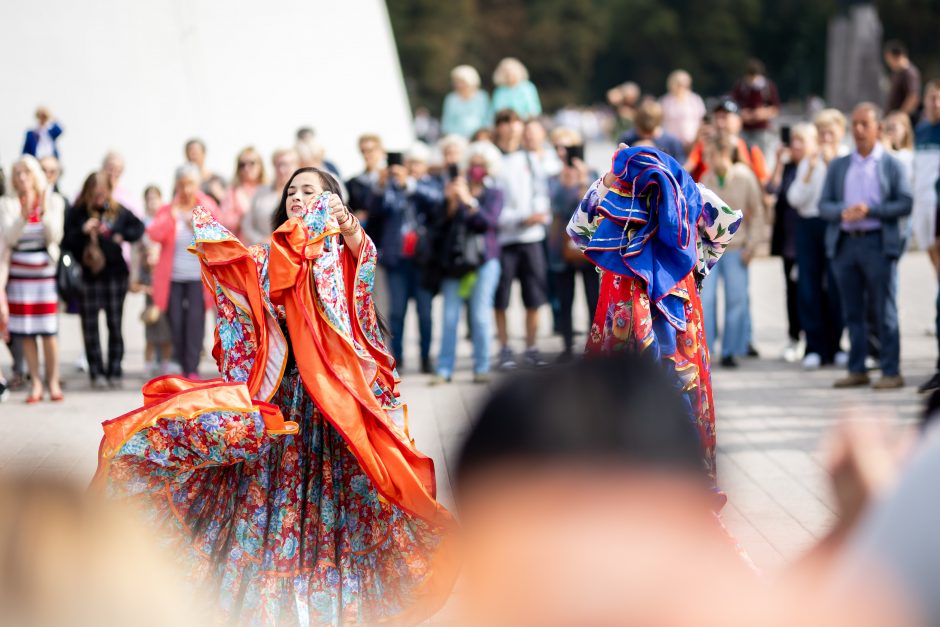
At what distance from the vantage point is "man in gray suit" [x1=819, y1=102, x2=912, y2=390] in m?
9.50

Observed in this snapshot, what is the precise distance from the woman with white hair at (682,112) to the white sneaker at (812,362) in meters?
6.96

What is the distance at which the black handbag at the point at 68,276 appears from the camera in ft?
33.1

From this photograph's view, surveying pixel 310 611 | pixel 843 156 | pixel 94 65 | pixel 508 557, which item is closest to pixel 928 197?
pixel 843 156

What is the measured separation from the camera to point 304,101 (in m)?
17.1

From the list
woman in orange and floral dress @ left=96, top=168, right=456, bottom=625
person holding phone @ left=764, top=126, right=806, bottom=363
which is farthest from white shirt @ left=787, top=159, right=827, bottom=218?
woman in orange and floral dress @ left=96, top=168, right=456, bottom=625

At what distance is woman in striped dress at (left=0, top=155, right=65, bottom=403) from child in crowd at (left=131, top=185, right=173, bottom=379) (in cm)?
104

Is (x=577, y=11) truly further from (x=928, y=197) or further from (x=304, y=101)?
(x=928, y=197)

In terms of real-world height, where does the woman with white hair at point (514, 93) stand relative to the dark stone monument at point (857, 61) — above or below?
below

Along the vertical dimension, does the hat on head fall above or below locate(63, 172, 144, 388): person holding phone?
above

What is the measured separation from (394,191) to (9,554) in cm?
908

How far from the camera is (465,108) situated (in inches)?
617

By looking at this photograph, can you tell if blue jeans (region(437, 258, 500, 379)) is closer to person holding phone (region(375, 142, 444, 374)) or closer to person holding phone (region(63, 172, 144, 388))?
person holding phone (region(375, 142, 444, 374))

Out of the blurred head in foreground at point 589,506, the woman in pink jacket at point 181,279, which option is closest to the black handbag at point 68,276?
the woman in pink jacket at point 181,279

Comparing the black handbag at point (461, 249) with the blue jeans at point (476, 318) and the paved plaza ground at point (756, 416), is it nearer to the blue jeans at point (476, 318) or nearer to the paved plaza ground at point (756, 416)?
the blue jeans at point (476, 318)
